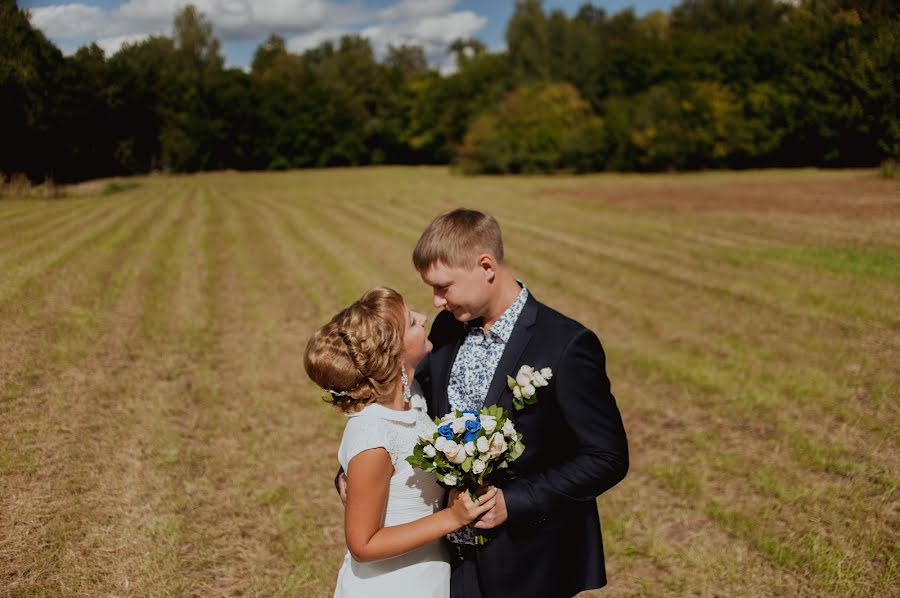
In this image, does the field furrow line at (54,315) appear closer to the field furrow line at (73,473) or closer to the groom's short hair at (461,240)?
the field furrow line at (73,473)

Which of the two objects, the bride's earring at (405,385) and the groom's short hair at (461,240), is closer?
the groom's short hair at (461,240)

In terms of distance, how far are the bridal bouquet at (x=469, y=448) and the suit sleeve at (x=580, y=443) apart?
220 mm

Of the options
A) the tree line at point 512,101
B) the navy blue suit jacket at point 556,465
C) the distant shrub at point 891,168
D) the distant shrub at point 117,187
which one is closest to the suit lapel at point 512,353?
the navy blue suit jacket at point 556,465

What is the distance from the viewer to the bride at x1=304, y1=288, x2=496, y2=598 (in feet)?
7.52

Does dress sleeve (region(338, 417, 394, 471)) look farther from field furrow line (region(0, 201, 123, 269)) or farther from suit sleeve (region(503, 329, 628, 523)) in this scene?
field furrow line (region(0, 201, 123, 269))

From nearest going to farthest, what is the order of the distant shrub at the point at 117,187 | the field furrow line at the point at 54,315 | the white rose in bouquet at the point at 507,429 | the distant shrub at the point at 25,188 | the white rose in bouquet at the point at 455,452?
the white rose in bouquet at the point at 455,452 < the white rose in bouquet at the point at 507,429 < the field furrow line at the point at 54,315 < the distant shrub at the point at 25,188 < the distant shrub at the point at 117,187

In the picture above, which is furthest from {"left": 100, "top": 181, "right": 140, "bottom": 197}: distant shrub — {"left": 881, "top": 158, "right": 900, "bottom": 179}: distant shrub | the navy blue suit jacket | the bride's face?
{"left": 881, "top": 158, "right": 900, "bottom": 179}: distant shrub

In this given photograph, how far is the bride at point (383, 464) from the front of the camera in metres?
2.29

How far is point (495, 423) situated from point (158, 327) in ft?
29.2

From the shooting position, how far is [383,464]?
2303 millimetres

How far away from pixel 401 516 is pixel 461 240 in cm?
118

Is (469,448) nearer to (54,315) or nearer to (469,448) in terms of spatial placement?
(469,448)

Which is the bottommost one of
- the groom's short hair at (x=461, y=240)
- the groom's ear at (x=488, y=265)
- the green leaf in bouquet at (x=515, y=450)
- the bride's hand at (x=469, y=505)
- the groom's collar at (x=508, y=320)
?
the bride's hand at (x=469, y=505)

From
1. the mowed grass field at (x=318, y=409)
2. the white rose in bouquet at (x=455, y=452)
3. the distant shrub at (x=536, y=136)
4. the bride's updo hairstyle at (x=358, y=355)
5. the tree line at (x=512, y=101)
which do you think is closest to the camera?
the white rose in bouquet at (x=455, y=452)
